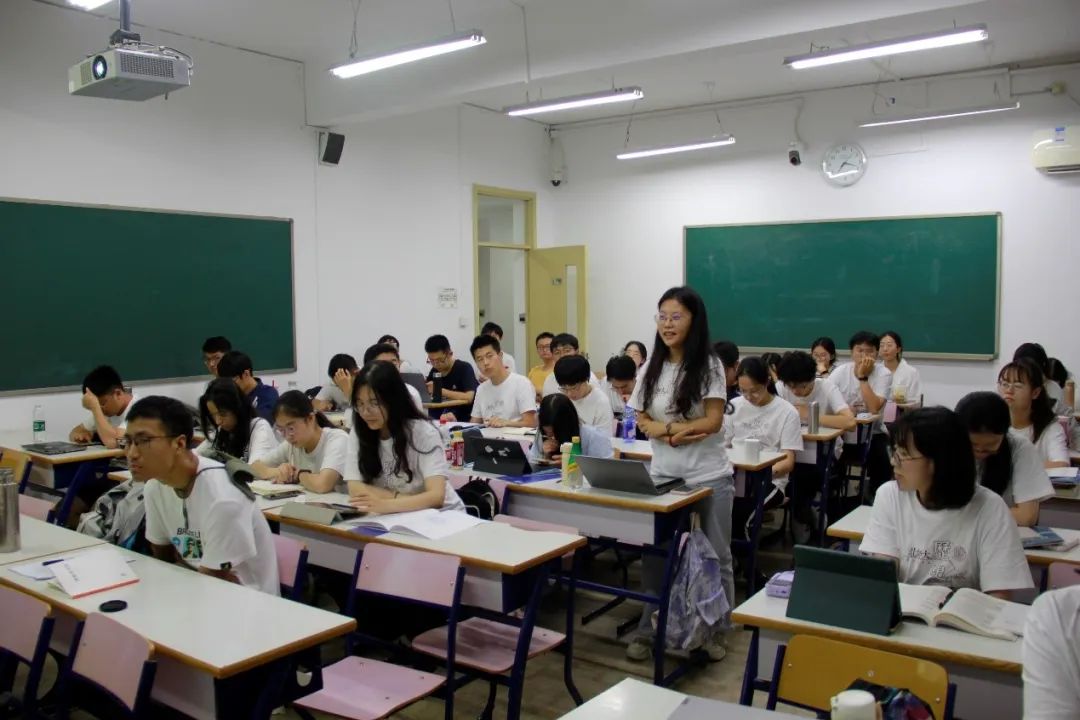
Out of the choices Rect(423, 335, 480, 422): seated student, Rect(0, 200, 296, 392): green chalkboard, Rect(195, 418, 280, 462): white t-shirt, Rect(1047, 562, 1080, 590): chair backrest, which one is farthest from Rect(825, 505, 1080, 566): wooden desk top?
Rect(0, 200, 296, 392): green chalkboard

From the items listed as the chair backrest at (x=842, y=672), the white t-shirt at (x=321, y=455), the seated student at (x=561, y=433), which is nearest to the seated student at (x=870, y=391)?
the seated student at (x=561, y=433)

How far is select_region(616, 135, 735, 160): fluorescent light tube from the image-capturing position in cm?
826

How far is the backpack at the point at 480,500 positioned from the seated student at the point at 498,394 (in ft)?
6.13

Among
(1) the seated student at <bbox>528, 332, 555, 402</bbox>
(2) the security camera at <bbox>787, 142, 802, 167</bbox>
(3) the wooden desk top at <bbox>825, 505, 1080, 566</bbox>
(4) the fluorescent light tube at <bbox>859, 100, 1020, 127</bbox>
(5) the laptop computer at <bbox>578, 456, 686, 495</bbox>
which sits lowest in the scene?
(3) the wooden desk top at <bbox>825, 505, 1080, 566</bbox>

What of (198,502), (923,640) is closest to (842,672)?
(923,640)

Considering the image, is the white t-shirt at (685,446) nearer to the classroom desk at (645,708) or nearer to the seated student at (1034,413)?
the seated student at (1034,413)

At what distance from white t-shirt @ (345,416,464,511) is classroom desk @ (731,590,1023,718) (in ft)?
4.92

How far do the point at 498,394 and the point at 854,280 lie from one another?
4.27 m

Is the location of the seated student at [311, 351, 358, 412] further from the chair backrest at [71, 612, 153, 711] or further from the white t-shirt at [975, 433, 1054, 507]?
the white t-shirt at [975, 433, 1054, 507]

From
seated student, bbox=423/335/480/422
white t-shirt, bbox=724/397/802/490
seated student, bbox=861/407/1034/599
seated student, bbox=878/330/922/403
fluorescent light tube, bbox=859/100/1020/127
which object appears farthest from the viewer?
fluorescent light tube, bbox=859/100/1020/127

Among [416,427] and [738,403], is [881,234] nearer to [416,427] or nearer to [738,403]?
[738,403]

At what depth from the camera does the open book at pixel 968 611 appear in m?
2.05

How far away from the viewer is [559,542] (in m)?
2.93

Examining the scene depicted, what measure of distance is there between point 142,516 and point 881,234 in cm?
708
